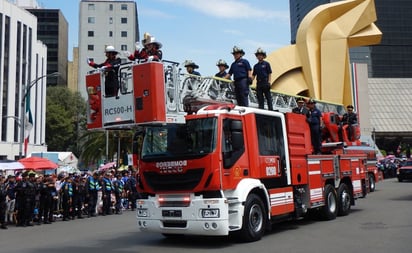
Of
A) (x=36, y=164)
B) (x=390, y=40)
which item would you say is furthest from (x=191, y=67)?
(x=390, y=40)

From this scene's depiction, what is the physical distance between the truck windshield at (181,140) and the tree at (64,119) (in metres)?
59.5

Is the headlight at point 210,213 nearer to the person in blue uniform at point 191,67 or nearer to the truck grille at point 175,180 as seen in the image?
the truck grille at point 175,180

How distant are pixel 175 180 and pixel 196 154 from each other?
732 millimetres

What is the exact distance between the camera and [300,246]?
30.5ft

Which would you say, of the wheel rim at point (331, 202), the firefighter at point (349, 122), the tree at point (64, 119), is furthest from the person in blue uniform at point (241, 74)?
the tree at point (64, 119)

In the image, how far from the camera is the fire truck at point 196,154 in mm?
9062

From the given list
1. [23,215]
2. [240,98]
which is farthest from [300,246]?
[23,215]

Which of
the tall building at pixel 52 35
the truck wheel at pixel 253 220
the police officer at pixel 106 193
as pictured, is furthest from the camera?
the tall building at pixel 52 35

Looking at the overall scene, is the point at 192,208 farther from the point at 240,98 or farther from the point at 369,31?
the point at 369,31

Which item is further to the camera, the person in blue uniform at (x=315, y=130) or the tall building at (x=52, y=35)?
the tall building at (x=52, y=35)

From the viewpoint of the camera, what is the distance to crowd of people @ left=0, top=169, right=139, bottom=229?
15805 millimetres

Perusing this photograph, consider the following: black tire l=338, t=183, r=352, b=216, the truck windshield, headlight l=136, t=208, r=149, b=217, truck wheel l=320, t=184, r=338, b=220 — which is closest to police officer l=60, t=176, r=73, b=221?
headlight l=136, t=208, r=149, b=217

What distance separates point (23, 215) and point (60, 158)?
19178mm

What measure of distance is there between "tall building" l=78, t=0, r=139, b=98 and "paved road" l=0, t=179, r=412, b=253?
267 ft
